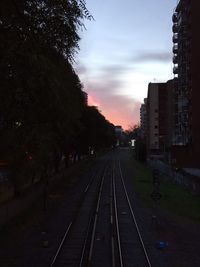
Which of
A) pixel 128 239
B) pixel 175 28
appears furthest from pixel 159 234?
pixel 175 28

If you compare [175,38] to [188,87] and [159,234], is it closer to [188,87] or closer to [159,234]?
[188,87]

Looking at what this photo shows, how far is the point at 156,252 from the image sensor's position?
22.3m

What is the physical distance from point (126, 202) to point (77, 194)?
9421mm

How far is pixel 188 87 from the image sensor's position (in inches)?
4636

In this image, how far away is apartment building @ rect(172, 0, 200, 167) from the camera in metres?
103

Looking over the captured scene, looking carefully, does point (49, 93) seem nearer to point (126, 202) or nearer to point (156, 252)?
point (156, 252)

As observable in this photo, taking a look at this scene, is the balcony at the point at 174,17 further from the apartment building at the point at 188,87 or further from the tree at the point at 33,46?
the tree at the point at 33,46

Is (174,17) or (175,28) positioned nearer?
(175,28)

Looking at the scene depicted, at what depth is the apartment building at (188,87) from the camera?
102688 millimetres

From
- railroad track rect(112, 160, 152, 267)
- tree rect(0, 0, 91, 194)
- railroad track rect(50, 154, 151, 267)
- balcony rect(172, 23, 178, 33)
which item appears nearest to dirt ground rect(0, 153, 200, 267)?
railroad track rect(112, 160, 152, 267)

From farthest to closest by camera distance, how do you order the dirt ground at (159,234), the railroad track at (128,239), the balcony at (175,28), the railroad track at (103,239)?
the balcony at (175,28)
the dirt ground at (159,234)
the railroad track at (128,239)
the railroad track at (103,239)

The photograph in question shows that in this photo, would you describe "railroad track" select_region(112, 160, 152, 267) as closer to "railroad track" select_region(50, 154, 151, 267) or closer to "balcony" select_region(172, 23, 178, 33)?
"railroad track" select_region(50, 154, 151, 267)

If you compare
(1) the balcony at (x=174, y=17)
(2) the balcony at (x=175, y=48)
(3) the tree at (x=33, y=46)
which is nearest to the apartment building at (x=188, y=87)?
(2) the balcony at (x=175, y=48)

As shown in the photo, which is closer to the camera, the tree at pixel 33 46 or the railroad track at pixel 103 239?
the tree at pixel 33 46
